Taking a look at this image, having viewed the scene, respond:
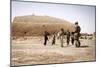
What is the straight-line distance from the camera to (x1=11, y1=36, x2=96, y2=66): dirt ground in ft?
8.25

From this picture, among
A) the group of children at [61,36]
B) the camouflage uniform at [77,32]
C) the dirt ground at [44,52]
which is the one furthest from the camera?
the camouflage uniform at [77,32]

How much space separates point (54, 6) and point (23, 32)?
21.8 inches

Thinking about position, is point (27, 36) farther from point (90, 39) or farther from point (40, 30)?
point (90, 39)

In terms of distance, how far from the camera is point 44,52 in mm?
2646

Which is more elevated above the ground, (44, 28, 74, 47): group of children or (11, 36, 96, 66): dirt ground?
(44, 28, 74, 47): group of children

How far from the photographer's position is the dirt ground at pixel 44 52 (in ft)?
8.25

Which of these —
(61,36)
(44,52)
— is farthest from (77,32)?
(44,52)

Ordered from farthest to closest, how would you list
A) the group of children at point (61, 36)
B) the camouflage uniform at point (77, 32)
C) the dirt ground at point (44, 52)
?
the camouflage uniform at point (77, 32) < the group of children at point (61, 36) < the dirt ground at point (44, 52)

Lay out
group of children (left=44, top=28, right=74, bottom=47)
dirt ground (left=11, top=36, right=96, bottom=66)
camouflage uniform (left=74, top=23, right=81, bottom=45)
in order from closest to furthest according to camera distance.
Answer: dirt ground (left=11, top=36, right=96, bottom=66) < group of children (left=44, top=28, right=74, bottom=47) < camouflage uniform (left=74, top=23, right=81, bottom=45)

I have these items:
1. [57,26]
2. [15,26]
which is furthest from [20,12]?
[57,26]

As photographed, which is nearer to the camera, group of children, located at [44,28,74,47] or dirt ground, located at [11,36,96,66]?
dirt ground, located at [11,36,96,66]

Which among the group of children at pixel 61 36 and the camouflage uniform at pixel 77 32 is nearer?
the group of children at pixel 61 36

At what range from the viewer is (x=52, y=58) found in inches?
106

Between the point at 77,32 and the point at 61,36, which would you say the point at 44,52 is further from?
the point at 77,32
